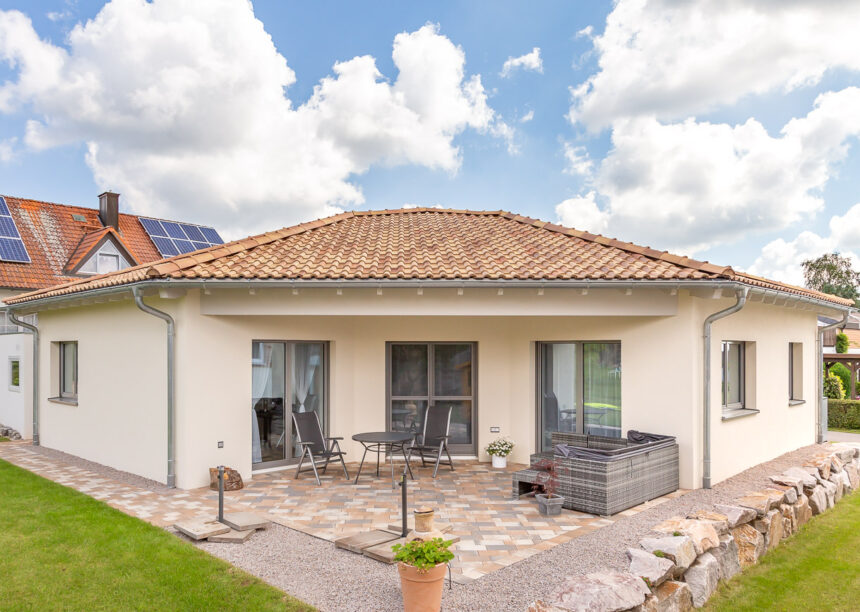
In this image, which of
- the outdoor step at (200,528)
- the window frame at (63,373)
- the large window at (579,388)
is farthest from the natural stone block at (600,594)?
the window frame at (63,373)

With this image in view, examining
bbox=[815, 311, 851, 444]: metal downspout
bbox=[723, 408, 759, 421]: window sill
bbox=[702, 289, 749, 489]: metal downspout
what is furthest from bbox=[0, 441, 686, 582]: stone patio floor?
bbox=[815, 311, 851, 444]: metal downspout

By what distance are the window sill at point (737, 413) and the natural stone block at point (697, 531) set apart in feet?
12.0

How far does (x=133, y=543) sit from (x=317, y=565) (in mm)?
2130

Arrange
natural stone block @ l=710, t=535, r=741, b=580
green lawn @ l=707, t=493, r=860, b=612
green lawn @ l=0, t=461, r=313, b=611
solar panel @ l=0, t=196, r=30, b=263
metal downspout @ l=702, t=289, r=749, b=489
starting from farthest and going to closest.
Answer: solar panel @ l=0, t=196, r=30, b=263, metal downspout @ l=702, t=289, r=749, b=489, natural stone block @ l=710, t=535, r=741, b=580, green lawn @ l=707, t=493, r=860, b=612, green lawn @ l=0, t=461, r=313, b=611

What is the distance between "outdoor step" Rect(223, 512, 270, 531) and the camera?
6409 millimetres

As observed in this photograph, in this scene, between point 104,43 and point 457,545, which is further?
point 104,43

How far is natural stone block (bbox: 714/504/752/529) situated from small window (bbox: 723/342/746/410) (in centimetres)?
370

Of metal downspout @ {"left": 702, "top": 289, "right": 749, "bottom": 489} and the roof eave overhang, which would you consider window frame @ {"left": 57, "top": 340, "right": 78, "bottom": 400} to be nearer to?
the roof eave overhang

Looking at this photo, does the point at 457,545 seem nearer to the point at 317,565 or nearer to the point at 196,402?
the point at 317,565

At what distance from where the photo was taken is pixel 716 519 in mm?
6016

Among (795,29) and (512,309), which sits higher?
(795,29)

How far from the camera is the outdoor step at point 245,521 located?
21.0ft

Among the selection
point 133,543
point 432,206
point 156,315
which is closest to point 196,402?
point 156,315

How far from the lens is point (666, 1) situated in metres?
10.5
